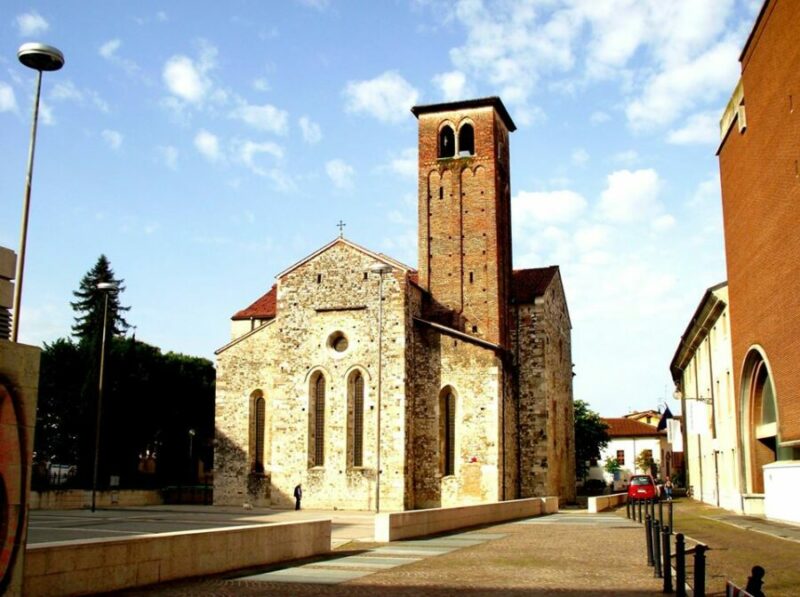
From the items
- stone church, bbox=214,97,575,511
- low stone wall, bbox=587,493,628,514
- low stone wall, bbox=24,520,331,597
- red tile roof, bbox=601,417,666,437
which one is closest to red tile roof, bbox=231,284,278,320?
stone church, bbox=214,97,575,511

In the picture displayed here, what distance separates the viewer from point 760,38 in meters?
30.7

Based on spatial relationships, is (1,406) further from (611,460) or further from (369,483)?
(611,460)

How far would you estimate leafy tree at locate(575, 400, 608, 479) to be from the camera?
80.9 metres

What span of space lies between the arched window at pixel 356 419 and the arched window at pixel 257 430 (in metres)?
4.93

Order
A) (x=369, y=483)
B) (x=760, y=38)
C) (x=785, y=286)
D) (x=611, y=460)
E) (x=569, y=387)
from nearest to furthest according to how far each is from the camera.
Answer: (x=785, y=286) → (x=760, y=38) → (x=369, y=483) → (x=569, y=387) → (x=611, y=460)

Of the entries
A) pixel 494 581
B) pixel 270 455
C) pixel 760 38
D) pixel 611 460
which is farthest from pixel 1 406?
pixel 611 460

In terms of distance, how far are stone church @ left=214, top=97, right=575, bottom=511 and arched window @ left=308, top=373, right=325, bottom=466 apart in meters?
0.07

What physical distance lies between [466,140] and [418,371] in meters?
13.5

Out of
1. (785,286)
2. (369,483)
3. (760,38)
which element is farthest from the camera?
(369,483)

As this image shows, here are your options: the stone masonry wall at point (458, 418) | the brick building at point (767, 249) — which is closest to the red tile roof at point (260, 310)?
the stone masonry wall at point (458, 418)

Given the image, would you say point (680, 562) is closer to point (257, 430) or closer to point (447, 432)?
point (447, 432)

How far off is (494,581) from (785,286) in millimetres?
18977

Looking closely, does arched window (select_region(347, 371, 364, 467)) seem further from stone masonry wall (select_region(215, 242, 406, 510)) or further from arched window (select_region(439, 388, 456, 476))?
arched window (select_region(439, 388, 456, 476))

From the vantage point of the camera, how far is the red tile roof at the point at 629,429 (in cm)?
10038
